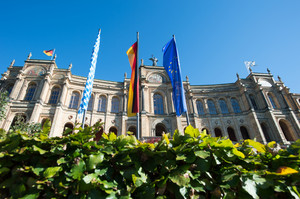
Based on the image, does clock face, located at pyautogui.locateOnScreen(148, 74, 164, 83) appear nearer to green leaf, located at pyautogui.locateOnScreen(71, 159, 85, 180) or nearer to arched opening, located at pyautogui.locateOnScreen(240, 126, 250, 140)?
arched opening, located at pyautogui.locateOnScreen(240, 126, 250, 140)

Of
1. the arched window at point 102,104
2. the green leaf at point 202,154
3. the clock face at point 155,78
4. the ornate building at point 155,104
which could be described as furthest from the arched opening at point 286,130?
the green leaf at point 202,154

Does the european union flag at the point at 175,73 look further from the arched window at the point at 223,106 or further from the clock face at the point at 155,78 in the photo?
the arched window at the point at 223,106

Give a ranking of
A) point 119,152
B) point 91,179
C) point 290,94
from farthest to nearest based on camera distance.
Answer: point 290,94 < point 119,152 < point 91,179

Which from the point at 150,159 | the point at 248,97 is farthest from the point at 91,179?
the point at 248,97

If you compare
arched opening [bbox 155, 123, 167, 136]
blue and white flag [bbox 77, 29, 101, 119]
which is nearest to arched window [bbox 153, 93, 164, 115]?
arched opening [bbox 155, 123, 167, 136]

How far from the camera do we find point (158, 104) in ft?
87.0

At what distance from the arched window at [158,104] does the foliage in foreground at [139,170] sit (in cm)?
2378

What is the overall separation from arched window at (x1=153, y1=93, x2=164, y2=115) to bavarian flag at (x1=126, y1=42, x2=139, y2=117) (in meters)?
16.6

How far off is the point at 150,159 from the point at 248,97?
31.3 meters

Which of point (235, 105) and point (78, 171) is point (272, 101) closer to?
point (235, 105)

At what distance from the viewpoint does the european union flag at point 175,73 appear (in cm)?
897

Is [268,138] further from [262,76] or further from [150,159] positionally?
[150,159]

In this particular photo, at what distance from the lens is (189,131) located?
2078mm

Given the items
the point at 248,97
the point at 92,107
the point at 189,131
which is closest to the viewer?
the point at 189,131
